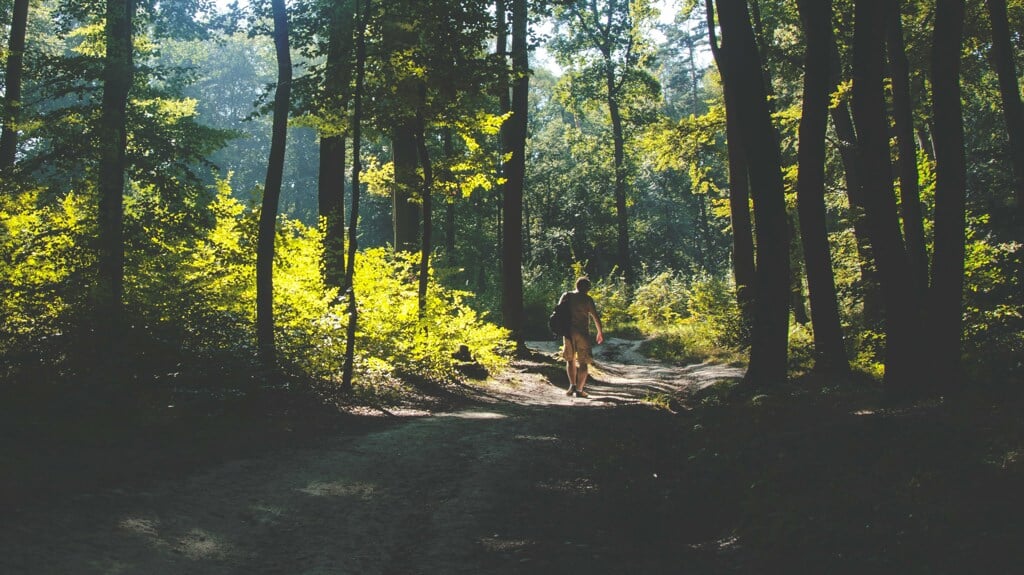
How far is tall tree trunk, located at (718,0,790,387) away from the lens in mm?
11055

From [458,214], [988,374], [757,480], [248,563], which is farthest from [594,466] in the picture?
[458,214]

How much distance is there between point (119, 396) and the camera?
7820 mm

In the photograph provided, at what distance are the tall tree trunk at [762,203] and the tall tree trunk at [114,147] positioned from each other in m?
A: 9.03

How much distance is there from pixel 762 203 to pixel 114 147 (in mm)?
9524

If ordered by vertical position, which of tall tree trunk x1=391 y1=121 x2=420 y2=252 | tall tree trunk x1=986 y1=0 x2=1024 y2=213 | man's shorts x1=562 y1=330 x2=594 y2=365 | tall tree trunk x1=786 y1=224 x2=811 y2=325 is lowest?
man's shorts x1=562 y1=330 x2=594 y2=365

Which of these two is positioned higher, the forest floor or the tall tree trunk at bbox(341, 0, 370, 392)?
the tall tree trunk at bbox(341, 0, 370, 392)

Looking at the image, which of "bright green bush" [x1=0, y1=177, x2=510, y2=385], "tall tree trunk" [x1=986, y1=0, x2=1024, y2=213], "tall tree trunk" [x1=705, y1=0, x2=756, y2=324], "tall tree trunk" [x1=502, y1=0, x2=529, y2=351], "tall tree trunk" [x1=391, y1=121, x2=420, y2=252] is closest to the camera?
"bright green bush" [x1=0, y1=177, x2=510, y2=385]

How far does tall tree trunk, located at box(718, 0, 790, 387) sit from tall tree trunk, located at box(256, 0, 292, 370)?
6.73m

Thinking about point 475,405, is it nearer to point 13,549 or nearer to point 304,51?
point 304,51

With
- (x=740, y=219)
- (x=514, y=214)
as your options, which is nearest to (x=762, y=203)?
(x=740, y=219)

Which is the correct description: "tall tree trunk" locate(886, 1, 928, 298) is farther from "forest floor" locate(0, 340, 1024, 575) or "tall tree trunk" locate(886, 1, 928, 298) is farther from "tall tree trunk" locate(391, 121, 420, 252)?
"tall tree trunk" locate(391, 121, 420, 252)

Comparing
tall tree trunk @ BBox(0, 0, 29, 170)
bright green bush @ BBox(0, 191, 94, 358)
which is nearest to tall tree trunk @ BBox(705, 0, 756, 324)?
bright green bush @ BBox(0, 191, 94, 358)

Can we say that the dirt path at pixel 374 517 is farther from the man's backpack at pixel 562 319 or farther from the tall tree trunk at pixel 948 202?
the man's backpack at pixel 562 319

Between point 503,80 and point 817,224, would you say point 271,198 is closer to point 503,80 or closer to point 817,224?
point 503,80
